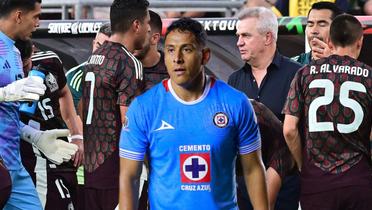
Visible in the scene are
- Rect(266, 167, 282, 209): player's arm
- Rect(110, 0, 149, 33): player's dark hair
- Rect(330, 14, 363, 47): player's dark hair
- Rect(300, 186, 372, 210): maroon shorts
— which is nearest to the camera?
Rect(266, 167, 282, 209): player's arm

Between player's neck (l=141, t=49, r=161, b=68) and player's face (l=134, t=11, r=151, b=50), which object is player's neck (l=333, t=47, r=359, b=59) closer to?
player's face (l=134, t=11, r=151, b=50)

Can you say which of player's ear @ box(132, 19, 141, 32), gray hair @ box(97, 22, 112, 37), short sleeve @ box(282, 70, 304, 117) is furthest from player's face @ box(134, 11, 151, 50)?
short sleeve @ box(282, 70, 304, 117)

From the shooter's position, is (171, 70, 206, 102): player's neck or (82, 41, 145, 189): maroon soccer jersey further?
(82, 41, 145, 189): maroon soccer jersey

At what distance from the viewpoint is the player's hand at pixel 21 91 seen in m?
6.95

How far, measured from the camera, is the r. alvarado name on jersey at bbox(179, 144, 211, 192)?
224 inches

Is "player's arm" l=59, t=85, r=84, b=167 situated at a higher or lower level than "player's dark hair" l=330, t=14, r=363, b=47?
lower

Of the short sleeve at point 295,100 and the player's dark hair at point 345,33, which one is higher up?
the player's dark hair at point 345,33

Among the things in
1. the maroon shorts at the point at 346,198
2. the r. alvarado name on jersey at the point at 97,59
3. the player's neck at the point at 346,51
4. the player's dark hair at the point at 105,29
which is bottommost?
the maroon shorts at the point at 346,198

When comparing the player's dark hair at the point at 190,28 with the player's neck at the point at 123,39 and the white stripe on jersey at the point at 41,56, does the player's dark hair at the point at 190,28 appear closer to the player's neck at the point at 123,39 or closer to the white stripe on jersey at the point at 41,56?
the player's neck at the point at 123,39

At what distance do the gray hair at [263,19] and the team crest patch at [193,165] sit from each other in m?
2.55

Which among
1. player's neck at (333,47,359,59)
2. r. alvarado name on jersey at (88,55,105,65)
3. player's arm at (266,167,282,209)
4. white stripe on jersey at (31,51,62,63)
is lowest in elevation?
player's arm at (266,167,282,209)

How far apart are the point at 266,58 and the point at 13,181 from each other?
2.04 meters

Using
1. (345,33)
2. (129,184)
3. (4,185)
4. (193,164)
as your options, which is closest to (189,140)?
(193,164)

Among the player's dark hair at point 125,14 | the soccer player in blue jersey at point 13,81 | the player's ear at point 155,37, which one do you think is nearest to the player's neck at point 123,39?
the player's dark hair at point 125,14
